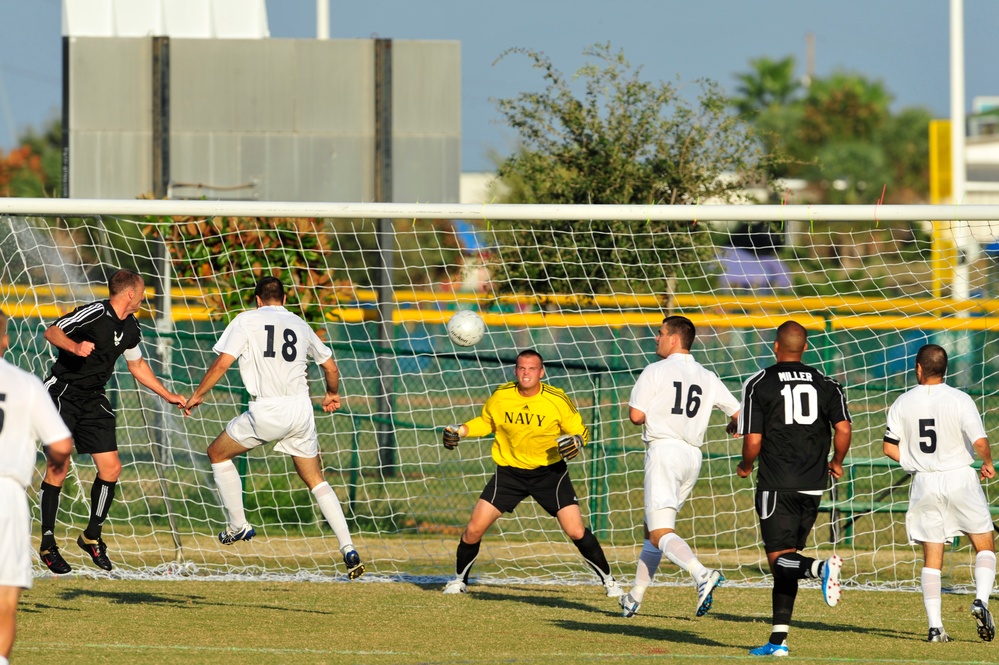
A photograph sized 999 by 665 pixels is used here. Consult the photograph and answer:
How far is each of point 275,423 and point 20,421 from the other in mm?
3257

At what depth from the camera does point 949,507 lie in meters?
8.16

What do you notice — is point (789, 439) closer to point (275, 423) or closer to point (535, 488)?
point (535, 488)

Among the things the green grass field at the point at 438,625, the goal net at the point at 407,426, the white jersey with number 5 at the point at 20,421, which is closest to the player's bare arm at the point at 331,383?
the green grass field at the point at 438,625

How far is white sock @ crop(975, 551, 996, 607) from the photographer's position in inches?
315

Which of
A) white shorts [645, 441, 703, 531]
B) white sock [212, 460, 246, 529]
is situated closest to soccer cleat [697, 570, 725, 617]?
white shorts [645, 441, 703, 531]

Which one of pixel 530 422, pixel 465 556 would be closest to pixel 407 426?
pixel 465 556

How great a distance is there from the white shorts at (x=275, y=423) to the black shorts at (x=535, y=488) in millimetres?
1479

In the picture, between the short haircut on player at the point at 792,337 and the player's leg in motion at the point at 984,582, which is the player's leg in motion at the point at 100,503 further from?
A: the player's leg in motion at the point at 984,582

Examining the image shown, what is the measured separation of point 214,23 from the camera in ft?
51.4

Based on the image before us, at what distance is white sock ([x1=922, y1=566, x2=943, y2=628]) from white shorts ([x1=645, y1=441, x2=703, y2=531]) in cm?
156

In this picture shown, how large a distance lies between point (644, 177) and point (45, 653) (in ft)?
25.2

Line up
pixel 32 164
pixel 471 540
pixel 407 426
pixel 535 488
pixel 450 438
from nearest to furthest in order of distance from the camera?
pixel 450 438 < pixel 535 488 < pixel 471 540 < pixel 407 426 < pixel 32 164

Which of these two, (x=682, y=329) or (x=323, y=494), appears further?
(x=323, y=494)

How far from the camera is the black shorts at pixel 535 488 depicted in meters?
9.59
